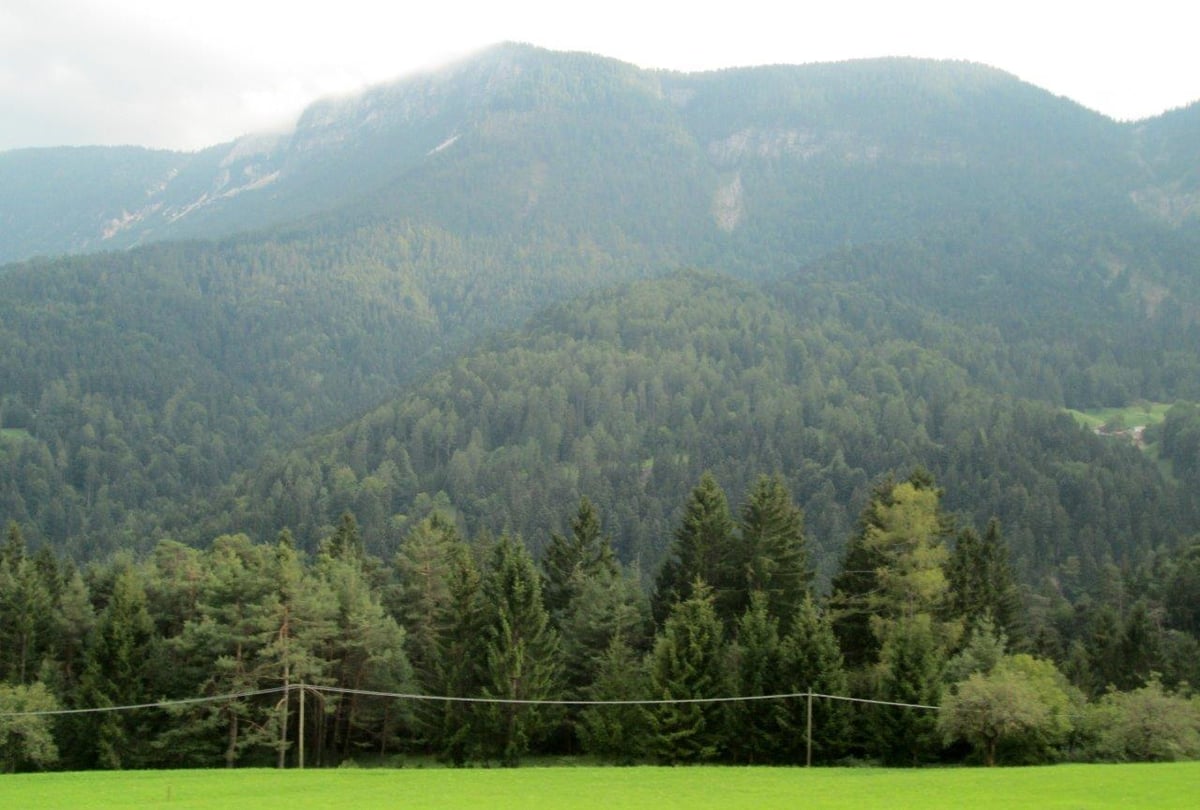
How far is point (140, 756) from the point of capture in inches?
2244

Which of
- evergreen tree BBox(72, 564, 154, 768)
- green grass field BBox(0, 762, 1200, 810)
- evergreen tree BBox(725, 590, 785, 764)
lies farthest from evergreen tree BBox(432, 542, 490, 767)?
evergreen tree BBox(72, 564, 154, 768)

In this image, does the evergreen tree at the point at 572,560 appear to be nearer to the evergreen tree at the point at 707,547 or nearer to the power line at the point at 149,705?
the evergreen tree at the point at 707,547

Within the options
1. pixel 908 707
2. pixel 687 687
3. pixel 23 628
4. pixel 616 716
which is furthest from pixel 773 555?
pixel 23 628

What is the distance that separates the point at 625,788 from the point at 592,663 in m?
21.9

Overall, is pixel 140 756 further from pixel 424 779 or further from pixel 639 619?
pixel 639 619

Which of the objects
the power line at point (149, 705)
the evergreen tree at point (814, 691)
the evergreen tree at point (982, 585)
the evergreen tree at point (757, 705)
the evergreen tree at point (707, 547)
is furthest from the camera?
the evergreen tree at point (707, 547)

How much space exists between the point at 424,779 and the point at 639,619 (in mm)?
22116

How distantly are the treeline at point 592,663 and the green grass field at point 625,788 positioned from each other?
5.90 meters

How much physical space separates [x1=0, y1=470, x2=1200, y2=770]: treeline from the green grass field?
590 cm

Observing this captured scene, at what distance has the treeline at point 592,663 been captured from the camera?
51.0 meters

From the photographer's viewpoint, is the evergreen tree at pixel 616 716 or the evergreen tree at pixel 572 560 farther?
the evergreen tree at pixel 572 560

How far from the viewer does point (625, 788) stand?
135 feet

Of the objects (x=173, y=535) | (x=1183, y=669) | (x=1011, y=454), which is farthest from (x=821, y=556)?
(x=173, y=535)

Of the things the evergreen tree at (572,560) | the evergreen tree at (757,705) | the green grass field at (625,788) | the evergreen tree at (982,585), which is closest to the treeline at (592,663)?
the evergreen tree at (757,705)
